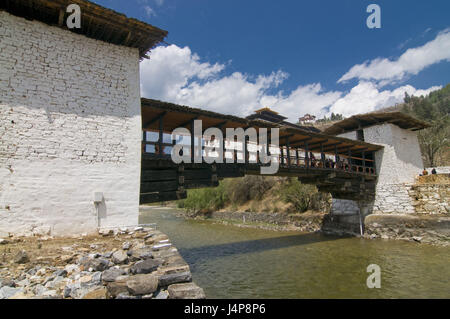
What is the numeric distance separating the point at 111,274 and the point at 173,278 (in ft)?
2.80

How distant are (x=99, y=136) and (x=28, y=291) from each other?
13.8ft

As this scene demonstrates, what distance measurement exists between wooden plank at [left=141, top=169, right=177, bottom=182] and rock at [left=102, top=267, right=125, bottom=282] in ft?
14.2

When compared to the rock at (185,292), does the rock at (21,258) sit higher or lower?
higher

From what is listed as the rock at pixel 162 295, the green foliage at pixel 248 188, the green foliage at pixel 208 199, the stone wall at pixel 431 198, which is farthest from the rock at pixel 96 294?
the green foliage at pixel 208 199

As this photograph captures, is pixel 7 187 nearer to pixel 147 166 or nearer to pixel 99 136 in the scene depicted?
pixel 99 136

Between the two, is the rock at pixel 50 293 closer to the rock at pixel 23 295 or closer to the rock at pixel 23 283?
the rock at pixel 23 295

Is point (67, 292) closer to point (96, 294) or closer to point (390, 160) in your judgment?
point (96, 294)

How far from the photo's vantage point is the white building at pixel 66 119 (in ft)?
17.8

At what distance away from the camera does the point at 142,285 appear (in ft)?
9.66

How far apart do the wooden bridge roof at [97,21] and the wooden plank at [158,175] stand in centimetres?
395

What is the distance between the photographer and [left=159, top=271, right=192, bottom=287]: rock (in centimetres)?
325

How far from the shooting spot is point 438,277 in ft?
25.7

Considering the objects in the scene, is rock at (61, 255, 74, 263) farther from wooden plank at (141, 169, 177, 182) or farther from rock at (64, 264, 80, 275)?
wooden plank at (141, 169, 177, 182)
